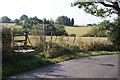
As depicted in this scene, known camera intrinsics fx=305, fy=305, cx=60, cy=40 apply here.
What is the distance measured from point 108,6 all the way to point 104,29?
248 centimetres

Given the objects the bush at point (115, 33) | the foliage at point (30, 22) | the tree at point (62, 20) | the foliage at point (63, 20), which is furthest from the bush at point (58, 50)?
the tree at point (62, 20)

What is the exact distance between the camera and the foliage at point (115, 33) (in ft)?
91.3

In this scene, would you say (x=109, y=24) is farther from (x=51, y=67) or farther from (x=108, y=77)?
(x=108, y=77)

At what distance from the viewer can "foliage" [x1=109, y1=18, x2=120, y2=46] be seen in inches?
1096

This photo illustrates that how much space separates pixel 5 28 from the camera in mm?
16266

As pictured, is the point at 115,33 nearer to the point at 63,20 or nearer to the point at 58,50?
the point at 58,50

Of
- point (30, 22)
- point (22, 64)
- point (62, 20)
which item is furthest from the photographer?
point (62, 20)

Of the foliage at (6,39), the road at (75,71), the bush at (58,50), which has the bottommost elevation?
the road at (75,71)

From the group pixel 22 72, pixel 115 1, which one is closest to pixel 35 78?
pixel 22 72

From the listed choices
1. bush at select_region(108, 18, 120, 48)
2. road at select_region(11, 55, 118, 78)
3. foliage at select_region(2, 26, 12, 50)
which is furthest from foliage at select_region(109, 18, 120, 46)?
foliage at select_region(2, 26, 12, 50)

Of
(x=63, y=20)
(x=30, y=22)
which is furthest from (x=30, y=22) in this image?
(x=63, y=20)

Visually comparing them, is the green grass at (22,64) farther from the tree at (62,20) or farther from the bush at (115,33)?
the tree at (62,20)

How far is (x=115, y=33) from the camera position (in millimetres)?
27922

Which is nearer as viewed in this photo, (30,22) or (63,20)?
(30,22)
